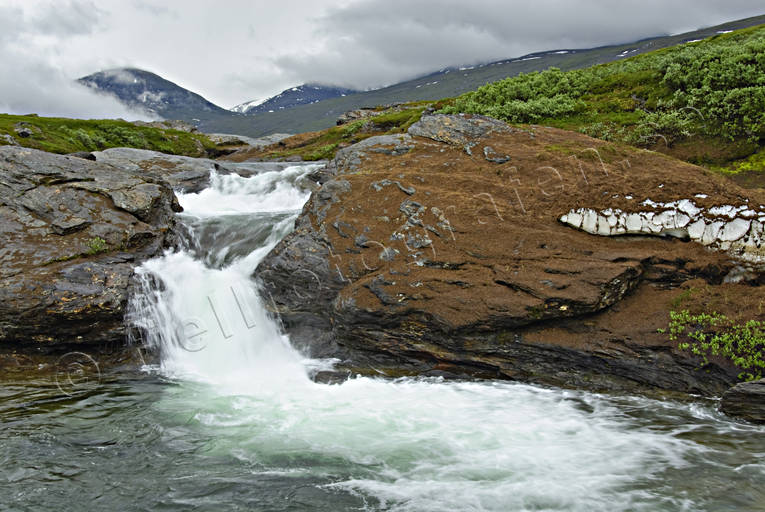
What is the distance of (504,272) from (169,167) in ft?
92.2

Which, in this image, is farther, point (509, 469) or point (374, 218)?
point (374, 218)

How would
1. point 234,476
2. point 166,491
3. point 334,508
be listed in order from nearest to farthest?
point 334,508, point 166,491, point 234,476

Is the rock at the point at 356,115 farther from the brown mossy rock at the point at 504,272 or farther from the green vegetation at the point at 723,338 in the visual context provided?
the green vegetation at the point at 723,338

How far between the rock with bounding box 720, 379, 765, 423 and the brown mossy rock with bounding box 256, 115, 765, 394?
2.65 ft

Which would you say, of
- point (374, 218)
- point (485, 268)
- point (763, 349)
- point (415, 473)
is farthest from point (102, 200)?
point (763, 349)

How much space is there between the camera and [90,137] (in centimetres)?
6506

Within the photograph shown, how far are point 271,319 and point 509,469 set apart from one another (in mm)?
9373

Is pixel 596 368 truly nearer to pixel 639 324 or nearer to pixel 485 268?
pixel 639 324

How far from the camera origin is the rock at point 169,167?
1200 inches

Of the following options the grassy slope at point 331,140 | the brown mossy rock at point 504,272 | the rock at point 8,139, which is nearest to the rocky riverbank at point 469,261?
the brown mossy rock at point 504,272

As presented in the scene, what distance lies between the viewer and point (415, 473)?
7809 mm

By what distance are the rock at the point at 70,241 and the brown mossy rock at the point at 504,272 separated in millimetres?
4711

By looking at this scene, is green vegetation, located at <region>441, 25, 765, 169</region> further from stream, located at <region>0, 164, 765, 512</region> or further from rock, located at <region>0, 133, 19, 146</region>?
rock, located at <region>0, 133, 19, 146</region>
